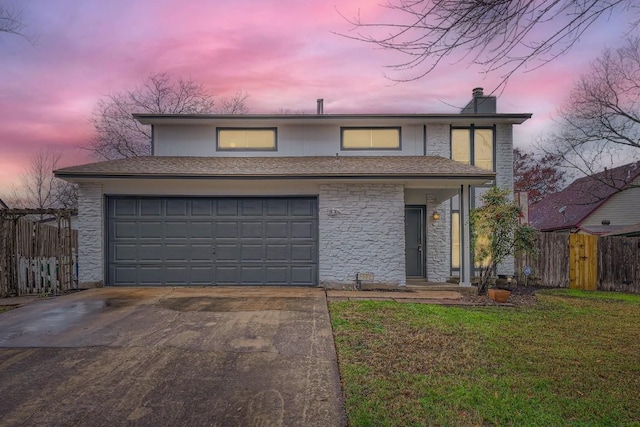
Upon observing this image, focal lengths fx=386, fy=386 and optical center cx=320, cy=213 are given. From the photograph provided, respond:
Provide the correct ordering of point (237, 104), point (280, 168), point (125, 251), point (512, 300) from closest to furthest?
point (512, 300) < point (125, 251) < point (280, 168) < point (237, 104)

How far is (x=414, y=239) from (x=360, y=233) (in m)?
2.75

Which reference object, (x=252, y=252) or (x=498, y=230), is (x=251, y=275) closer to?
(x=252, y=252)

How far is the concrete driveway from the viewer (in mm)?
3467

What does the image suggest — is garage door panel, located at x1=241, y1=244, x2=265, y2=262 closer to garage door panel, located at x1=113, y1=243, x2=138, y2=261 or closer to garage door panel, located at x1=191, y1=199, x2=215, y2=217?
garage door panel, located at x1=191, y1=199, x2=215, y2=217

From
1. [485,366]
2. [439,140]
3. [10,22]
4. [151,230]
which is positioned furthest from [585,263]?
[10,22]

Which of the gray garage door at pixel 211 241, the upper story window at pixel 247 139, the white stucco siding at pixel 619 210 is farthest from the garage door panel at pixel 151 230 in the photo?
the white stucco siding at pixel 619 210

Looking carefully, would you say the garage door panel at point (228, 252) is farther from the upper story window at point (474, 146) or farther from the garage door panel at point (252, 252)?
the upper story window at point (474, 146)

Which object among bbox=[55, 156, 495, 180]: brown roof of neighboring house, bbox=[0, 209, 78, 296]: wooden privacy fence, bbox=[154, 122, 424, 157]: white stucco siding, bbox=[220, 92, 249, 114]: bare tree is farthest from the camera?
bbox=[220, 92, 249, 114]: bare tree

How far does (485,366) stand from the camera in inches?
184

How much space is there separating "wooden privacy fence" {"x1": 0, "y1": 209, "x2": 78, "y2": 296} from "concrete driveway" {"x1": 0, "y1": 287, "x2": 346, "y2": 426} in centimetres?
225

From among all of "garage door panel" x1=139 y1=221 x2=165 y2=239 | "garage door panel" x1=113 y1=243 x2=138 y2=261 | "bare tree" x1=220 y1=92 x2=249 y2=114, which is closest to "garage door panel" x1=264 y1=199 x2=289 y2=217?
"garage door panel" x1=139 y1=221 x2=165 y2=239

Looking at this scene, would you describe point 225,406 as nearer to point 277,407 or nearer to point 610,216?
point 277,407

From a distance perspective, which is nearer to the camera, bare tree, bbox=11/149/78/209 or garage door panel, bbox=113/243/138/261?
garage door panel, bbox=113/243/138/261

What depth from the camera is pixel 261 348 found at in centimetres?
527
